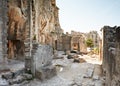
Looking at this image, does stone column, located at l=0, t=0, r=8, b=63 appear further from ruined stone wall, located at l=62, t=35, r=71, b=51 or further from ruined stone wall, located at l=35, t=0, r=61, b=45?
ruined stone wall, located at l=62, t=35, r=71, b=51

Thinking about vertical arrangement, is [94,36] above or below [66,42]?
above

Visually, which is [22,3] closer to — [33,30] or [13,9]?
[13,9]

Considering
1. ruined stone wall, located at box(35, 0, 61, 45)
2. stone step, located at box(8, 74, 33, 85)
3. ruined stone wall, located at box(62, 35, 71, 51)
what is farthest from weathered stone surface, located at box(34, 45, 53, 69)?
ruined stone wall, located at box(62, 35, 71, 51)

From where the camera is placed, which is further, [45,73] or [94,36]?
[94,36]

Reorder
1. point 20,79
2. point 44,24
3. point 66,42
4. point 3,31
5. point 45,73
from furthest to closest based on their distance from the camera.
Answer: point 66,42 → point 44,24 → point 3,31 → point 45,73 → point 20,79

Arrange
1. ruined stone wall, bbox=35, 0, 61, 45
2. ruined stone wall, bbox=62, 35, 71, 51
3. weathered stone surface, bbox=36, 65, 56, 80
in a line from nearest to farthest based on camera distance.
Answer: weathered stone surface, bbox=36, 65, 56, 80 → ruined stone wall, bbox=35, 0, 61, 45 → ruined stone wall, bbox=62, 35, 71, 51

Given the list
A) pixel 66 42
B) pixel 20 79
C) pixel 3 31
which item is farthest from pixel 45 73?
pixel 66 42

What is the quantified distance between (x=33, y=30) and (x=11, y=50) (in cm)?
330

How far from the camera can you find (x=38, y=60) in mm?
10883

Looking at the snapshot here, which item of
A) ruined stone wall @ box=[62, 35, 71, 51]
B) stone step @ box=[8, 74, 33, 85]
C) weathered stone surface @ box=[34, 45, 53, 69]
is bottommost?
stone step @ box=[8, 74, 33, 85]

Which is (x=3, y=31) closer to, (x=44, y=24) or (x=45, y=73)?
(x=45, y=73)

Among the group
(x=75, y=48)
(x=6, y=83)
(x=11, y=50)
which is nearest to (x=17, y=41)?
(x=11, y=50)

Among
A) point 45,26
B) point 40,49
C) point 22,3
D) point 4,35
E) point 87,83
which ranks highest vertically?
point 22,3

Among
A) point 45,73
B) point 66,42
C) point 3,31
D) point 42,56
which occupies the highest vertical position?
point 3,31
